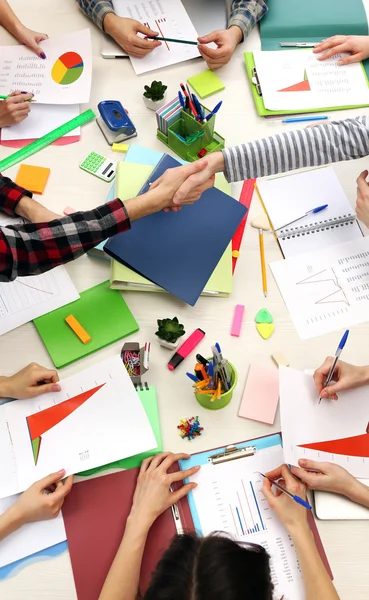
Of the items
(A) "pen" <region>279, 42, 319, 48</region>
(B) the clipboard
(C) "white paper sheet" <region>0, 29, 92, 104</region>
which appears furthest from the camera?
(A) "pen" <region>279, 42, 319, 48</region>

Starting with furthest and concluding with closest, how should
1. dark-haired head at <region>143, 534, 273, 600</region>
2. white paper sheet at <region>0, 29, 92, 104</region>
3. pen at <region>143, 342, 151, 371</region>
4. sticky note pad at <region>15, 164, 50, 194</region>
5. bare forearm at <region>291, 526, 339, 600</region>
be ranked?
white paper sheet at <region>0, 29, 92, 104</region> < sticky note pad at <region>15, 164, 50, 194</region> < pen at <region>143, 342, 151, 371</region> < bare forearm at <region>291, 526, 339, 600</region> < dark-haired head at <region>143, 534, 273, 600</region>

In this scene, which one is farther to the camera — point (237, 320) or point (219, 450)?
point (237, 320)

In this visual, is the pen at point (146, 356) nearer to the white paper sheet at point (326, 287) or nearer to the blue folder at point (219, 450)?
the blue folder at point (219, 450)

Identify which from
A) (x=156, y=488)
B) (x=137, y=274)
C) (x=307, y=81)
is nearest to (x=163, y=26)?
(x=307, y=81)

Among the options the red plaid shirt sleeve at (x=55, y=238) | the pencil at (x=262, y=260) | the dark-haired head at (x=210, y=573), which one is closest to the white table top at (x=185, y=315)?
the pencil at (x=262, y=260)

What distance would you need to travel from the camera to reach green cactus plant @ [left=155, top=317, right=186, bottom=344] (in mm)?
1137

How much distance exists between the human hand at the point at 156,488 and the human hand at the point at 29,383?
9.8 inches

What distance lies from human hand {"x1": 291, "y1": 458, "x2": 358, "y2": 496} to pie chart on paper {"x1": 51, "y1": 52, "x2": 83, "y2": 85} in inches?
44.6

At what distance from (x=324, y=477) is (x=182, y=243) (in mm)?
575

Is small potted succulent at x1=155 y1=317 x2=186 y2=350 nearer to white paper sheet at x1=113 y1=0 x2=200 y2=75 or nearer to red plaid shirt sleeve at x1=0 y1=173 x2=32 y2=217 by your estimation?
red plaid shirt sleeve at x1=0 y1=173 x2=32 y2=217

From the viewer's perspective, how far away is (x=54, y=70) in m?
1.49

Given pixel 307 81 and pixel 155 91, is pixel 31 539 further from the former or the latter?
pixel 307 81

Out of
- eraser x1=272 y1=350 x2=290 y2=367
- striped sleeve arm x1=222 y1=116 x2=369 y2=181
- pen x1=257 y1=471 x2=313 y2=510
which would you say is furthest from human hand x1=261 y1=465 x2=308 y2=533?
striped sleeve arm x1=222 y1=116 x2=369 y2=181

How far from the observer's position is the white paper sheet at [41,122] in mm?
1430
